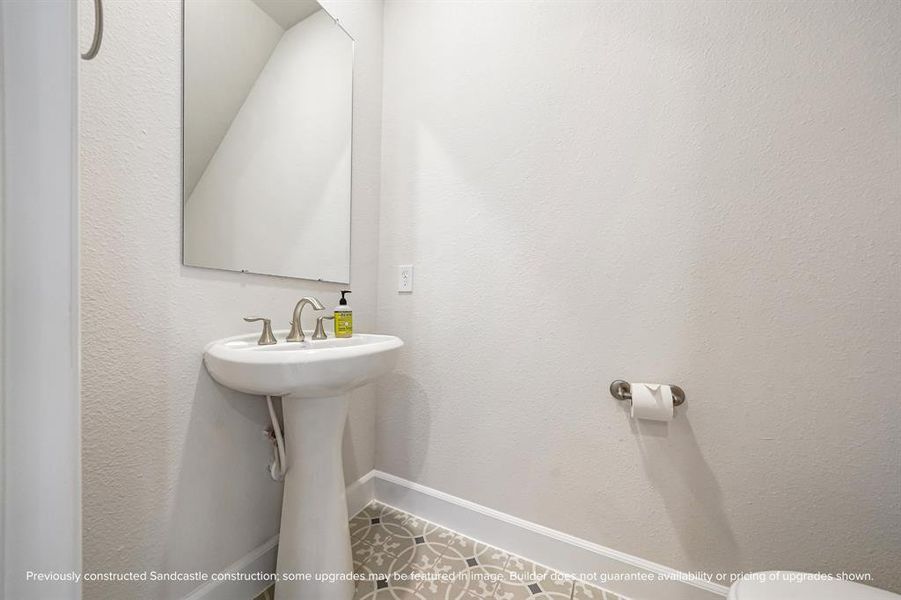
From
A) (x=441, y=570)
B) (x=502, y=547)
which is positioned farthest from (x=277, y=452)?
(x=502, y=547)

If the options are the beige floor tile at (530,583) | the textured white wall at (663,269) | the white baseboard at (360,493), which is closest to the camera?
the textured white wall at (663,269)

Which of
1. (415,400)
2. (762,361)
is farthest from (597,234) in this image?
(415,400)

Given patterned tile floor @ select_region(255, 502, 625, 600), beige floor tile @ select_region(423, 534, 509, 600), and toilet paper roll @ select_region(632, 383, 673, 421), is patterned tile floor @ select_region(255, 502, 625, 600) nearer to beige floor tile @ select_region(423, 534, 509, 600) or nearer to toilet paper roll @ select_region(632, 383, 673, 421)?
beige floor tile @ select_region(423, 534, 509, 600)

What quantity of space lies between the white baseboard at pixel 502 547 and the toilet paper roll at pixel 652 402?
46 cm

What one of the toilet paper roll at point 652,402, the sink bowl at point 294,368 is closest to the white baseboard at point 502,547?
the toilet paper roll at point 652,402

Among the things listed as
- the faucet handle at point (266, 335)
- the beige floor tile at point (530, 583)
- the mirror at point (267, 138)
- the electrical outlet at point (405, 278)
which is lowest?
the beige floor tile at point (530, 583)

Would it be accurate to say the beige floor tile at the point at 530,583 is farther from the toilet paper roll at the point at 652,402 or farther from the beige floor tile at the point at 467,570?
the toilet paper roll at the point at 652,402

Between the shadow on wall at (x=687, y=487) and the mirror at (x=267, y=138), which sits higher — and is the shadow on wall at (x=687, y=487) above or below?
below

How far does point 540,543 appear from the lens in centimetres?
115

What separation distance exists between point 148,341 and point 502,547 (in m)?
1.22

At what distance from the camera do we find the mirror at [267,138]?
34.5 inches

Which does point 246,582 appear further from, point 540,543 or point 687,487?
point 687,487

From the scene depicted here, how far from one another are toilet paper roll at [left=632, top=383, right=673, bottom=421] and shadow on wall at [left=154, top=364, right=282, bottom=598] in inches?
41.8

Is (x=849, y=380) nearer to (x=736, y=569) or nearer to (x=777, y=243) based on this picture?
(x=777, y=243)
